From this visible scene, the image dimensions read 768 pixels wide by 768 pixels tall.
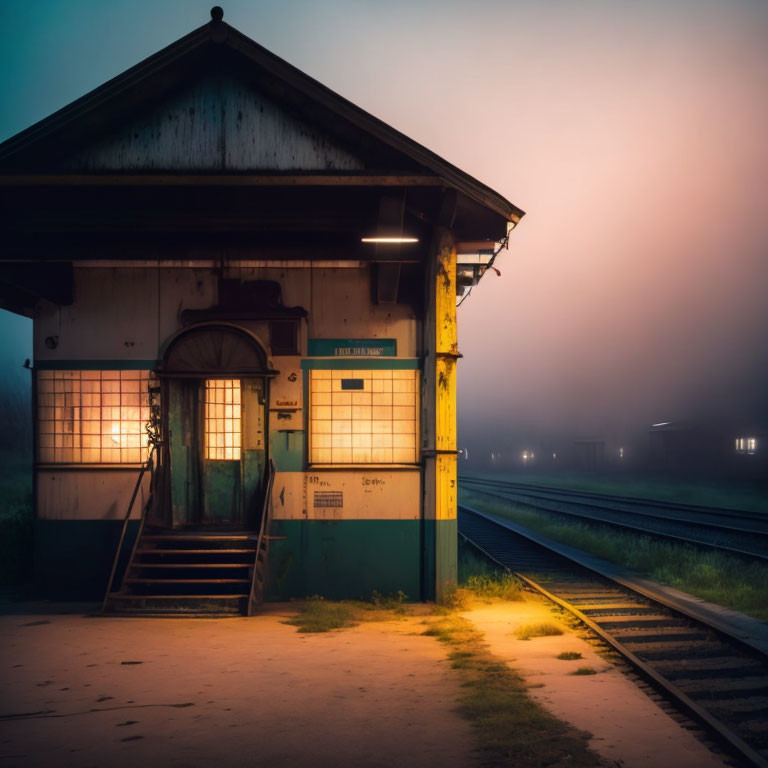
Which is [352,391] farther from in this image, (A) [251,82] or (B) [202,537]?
(A) [251,82]

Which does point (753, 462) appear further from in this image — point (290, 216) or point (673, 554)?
point (290, 216)

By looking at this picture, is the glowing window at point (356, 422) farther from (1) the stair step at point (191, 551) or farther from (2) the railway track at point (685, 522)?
(2) the railway track at point (685, 522)

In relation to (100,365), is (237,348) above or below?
above

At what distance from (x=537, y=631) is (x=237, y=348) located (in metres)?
5.74

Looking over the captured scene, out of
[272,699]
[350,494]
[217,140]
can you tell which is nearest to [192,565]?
[350,494]

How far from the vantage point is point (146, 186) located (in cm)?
968

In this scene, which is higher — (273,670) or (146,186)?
(146,186)

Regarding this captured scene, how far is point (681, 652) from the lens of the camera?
25.0 feet

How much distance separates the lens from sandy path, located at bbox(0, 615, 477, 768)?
4801 millimetres

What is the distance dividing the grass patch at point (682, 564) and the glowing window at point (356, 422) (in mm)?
5085

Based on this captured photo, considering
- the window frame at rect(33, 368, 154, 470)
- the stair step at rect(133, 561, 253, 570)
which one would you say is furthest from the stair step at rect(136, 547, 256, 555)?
the window frame at rect(33, 368, 154, 470)

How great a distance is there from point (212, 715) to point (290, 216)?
688cm

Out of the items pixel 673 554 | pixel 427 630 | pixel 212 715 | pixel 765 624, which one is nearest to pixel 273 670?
pixel 212 715

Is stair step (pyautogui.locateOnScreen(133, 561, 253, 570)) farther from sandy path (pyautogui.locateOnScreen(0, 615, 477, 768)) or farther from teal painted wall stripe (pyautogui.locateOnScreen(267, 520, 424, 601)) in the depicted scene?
sandy path (pyautogui.locateOnScreen(0, 615, 477, 768))
